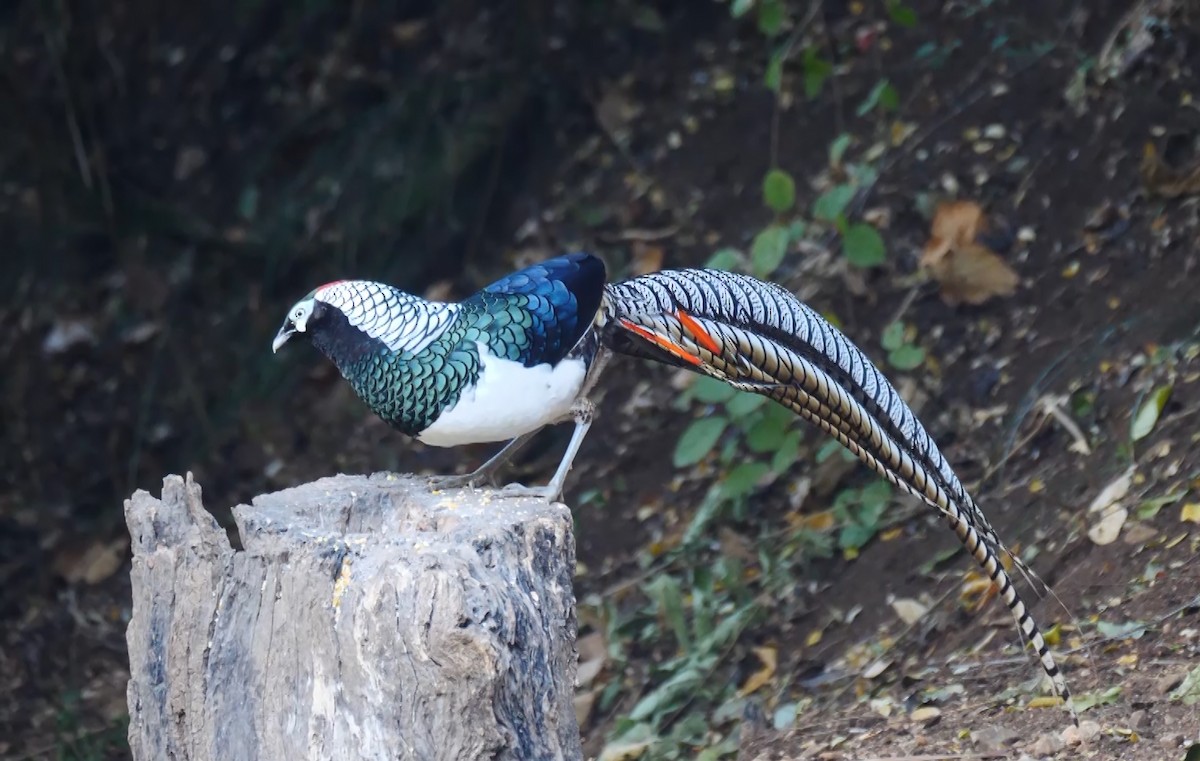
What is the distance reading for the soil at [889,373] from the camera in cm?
408

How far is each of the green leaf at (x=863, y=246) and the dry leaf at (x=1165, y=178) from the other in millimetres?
1346

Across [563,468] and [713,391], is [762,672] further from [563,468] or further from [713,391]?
[563,468]

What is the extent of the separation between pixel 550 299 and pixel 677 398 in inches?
103

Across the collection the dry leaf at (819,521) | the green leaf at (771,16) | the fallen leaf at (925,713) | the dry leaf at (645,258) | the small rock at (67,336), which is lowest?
the fallen leaf at (925,713)

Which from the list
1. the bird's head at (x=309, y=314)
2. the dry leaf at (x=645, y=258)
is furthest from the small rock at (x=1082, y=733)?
the dry leaf at (x=645, y=258)

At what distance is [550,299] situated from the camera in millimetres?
3145

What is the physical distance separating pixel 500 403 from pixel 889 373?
2623 mm

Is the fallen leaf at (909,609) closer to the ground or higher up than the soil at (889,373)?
closer to the ground

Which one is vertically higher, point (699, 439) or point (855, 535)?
point (699, 439)

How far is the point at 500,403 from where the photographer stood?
302 centimetres

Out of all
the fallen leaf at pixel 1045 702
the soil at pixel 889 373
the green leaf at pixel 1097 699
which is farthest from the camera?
the soil at pixel 889 373

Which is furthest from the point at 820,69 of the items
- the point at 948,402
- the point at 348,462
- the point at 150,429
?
the point at 150,429

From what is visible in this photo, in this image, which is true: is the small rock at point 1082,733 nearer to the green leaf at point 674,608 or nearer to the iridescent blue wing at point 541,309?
the green leaf at point 674,608

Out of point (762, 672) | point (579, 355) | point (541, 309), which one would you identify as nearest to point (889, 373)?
point (762, 672)
